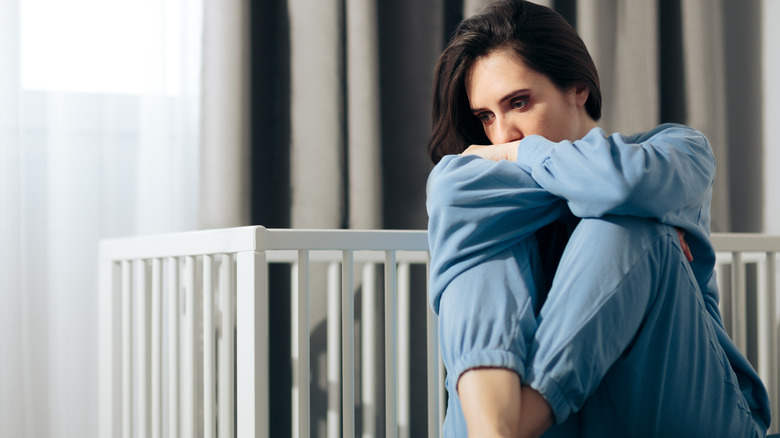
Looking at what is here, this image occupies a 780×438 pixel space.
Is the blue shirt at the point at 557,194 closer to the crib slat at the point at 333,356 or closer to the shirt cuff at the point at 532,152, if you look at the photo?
the shirt cuff at the point at 532,152

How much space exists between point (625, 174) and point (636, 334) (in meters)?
0.16

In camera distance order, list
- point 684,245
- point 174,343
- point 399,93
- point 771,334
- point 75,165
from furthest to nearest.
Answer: point 399,93 < point 75,165 < point 771,334 < point 174,343 < point 684,245

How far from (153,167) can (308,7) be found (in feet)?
1.45

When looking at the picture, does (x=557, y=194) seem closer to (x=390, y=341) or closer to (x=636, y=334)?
(x=636, y=334)

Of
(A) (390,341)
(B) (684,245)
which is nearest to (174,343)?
(A) (390,341)

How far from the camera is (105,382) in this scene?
1162 mm

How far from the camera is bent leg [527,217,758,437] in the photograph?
66cm

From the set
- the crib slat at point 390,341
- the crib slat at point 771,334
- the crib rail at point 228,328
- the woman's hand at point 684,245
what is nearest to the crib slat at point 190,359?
the crib rail at point 228,328

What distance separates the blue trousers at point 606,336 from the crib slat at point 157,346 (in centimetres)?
47

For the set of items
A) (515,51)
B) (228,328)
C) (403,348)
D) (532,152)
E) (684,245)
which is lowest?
(403,348)

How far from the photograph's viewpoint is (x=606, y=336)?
66 centimetres

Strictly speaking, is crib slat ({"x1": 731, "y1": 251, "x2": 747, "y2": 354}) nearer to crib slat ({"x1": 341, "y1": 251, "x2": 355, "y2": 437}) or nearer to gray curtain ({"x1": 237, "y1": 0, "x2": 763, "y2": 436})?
gray curtain ({"x1": 237, "y1": 0, "x2": 763, "y2": 436})

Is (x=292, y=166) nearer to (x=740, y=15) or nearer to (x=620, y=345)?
(x=620, y=345)

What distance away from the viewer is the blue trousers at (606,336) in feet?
2.12
